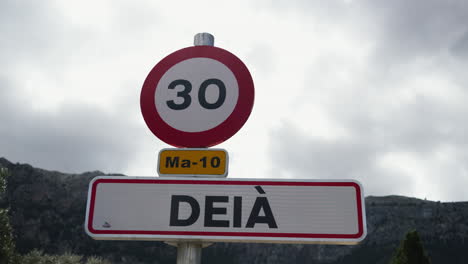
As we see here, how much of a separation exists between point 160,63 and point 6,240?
18.5m

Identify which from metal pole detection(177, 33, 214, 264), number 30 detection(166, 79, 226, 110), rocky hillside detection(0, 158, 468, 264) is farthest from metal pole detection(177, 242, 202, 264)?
rocky hillside detection(0, 158, 468, 264)

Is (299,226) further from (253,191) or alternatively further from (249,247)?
(249,247)

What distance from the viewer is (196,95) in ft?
8.44

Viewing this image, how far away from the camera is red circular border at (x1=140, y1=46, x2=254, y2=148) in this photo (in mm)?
2502

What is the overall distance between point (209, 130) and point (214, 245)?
8091cm

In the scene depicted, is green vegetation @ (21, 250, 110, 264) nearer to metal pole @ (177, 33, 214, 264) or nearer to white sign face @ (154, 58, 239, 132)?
white sign face @ (154, 58, 239, 132)

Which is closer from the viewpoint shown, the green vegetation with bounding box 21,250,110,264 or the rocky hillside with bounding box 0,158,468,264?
the green vegetation with bounding box 21,250,110,264

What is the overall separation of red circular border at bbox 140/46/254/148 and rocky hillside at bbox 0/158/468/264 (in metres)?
70.9

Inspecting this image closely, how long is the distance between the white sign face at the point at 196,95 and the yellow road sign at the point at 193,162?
0.15 metres

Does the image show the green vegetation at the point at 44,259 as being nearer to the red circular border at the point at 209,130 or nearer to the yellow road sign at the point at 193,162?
the red circular border at the point at 209,130

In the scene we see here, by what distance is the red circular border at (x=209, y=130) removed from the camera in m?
2.50

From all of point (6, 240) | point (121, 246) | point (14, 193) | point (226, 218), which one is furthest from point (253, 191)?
point (14, 193)

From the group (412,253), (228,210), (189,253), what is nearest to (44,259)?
(412,253)

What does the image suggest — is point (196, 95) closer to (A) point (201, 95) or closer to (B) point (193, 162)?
(A) point (201, 95)
